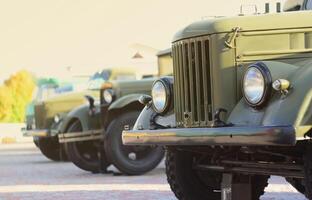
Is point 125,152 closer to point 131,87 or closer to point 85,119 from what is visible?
point 131,87

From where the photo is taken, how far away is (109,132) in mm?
12156

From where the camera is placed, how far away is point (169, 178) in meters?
7.24

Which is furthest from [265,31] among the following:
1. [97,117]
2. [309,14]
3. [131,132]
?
[97,117]

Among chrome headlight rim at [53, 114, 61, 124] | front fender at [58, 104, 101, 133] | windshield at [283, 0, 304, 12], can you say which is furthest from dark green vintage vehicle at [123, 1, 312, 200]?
chrome headlight rim at [53, 114, 61, 124]

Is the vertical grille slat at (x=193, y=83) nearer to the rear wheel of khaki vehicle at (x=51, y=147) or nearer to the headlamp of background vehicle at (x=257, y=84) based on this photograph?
the headlamp of background vehicle at (x=257, y=84)

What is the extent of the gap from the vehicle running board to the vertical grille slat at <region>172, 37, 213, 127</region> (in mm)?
6417

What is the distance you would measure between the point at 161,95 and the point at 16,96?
4756 centimetres

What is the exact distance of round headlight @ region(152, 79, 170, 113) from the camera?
22.1 ft

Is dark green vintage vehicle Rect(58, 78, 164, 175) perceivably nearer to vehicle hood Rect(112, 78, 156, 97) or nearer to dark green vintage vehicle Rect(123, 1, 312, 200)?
vehicle hood Rect(112, 78, 156, 97)

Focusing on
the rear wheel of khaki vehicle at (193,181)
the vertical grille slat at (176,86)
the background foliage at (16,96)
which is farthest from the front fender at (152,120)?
the background foliage at (16,96)

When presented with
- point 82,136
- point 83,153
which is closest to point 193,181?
point 82,136

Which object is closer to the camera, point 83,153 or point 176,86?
point 176,86

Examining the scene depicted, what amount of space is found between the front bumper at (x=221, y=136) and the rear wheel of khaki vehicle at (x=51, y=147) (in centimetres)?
1069

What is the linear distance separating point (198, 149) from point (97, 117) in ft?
22.5
